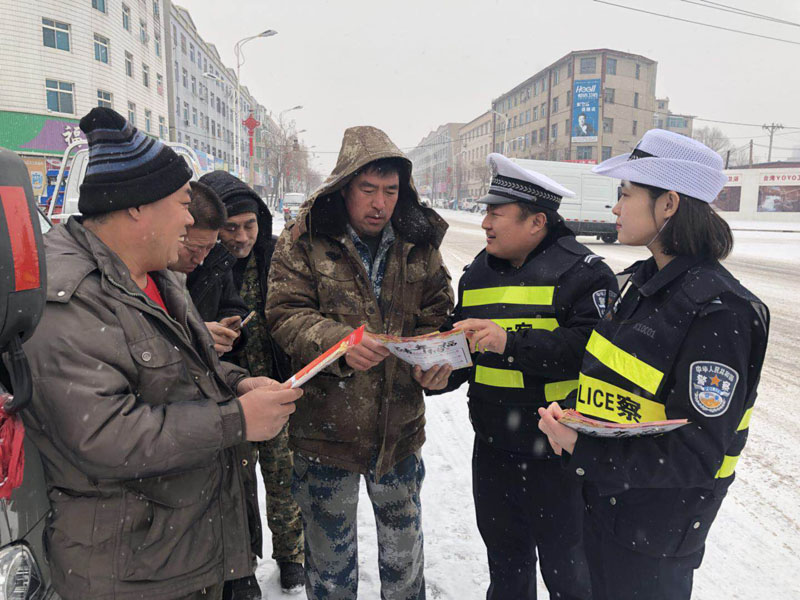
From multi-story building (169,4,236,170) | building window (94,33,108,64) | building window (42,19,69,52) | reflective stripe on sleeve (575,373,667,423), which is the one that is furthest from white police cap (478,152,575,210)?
multi-story building (169,4,236,170)

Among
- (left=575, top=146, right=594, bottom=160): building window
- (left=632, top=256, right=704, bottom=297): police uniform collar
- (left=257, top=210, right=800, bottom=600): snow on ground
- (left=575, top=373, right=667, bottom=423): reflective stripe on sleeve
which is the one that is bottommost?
(left=257, top=210, right=800, bottom=600): snow on ground

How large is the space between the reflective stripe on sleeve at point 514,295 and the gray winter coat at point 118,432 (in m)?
1.32

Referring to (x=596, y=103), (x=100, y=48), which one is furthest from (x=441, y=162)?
(x=100, y=48)

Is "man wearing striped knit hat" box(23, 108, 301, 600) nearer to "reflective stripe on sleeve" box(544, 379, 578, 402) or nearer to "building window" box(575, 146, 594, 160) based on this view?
"reflective stripe on sleeve" box(544, 379, 578, 402)

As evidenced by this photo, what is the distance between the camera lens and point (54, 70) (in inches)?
969

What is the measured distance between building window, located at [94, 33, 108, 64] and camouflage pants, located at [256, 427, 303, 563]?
31.3 meters

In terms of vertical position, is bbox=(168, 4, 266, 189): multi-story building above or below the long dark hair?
above

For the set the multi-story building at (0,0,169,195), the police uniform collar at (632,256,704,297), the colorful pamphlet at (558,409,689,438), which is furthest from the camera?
the multi-story building at (0,0,169,195)

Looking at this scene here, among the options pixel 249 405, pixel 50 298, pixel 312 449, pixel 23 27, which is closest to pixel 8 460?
pixel 50 298

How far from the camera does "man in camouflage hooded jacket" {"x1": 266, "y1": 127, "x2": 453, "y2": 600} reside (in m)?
2.25

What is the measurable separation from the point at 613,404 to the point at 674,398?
22 centimetres

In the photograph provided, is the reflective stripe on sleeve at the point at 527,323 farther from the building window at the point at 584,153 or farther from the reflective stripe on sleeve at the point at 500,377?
the building window at the point at 584,153

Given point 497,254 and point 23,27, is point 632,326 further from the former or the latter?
point 23,27

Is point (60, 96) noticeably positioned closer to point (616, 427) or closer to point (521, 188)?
point (521, 188)
